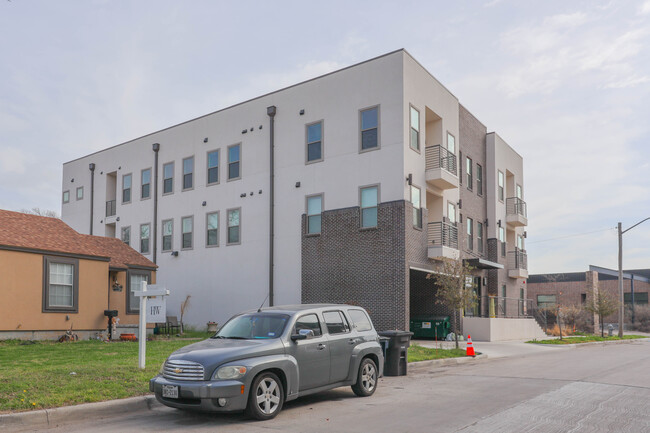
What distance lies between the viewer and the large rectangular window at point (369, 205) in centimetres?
2472

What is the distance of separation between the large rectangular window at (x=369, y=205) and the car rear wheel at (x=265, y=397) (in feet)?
52.2

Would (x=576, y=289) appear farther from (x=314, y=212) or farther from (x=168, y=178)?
(x=168, y=178)

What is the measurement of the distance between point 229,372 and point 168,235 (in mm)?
26012

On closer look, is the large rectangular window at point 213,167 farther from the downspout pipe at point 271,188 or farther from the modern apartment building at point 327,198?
the downspout pipe at point 271,188

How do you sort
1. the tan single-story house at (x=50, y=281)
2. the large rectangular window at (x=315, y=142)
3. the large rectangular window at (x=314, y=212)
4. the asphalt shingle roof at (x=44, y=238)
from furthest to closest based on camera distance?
the large rectangular window at (x=315, y=142), the large rectangular window at (x=314, y=212), the asphalt shingle roof at (x=44, y=238), the tan single-story house at (x=50, y=281)

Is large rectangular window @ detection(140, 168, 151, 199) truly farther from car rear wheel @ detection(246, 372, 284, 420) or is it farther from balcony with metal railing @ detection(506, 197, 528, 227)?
car rear wheel @ detection(246, 372, 284, 420)

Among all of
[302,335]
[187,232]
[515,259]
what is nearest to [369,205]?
[187,232]

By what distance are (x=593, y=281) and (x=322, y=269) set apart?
94.1 feet

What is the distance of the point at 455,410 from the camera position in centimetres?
951

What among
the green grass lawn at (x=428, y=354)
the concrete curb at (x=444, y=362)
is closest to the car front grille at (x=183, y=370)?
the concrete curb at (x=444, y=362)

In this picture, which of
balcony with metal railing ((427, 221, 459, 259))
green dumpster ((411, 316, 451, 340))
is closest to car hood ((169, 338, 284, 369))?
balcony with metal railing ((427, 221, 459, 259))

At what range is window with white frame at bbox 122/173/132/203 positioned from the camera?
36.1m

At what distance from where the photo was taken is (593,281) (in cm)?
4591

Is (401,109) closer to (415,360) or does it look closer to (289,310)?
(415,360)
